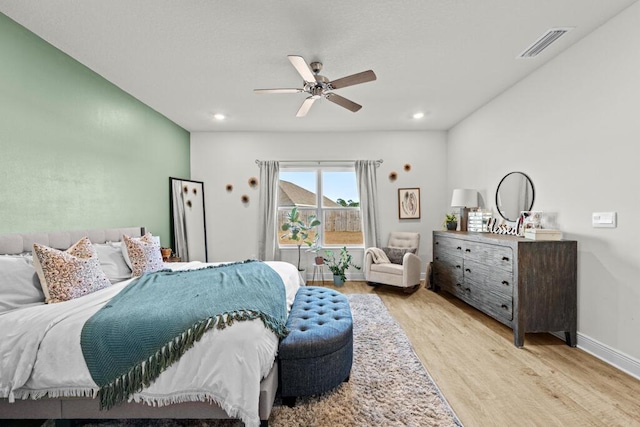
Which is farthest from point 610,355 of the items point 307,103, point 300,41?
point 300,41

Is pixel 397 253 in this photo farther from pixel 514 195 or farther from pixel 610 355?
pixel 610 355

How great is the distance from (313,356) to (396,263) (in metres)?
3.27

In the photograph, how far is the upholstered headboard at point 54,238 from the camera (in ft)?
7.11

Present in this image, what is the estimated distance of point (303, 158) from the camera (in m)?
5.32

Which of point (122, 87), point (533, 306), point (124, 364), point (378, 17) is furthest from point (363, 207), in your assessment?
point (124, 364)

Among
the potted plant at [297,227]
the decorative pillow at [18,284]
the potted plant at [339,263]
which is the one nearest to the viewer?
the decorative pillow at [18,284]

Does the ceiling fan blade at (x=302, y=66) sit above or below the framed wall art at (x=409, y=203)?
above

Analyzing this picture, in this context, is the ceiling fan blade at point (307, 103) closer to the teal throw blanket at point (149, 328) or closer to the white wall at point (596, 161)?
the teal throw blanket at point (149, 328)

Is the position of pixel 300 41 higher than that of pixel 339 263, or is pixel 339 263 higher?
pixel 300 41

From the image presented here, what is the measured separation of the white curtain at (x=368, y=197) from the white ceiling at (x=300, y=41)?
5.01 ft

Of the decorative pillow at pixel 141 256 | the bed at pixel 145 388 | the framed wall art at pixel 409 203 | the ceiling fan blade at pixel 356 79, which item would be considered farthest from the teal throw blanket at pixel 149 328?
the framed wall art at pixel 409 203

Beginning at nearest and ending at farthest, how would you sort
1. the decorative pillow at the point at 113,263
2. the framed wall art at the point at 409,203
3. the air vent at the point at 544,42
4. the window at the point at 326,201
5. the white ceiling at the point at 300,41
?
1. the white ceiling at the point at 300,41
2. the air vent at the point at 544,42
3. the decorative pillow at the point at 113,263
4. the framed wall art at the point at 409,203
5. the window at the point at 326,201

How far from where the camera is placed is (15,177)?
2297 mm

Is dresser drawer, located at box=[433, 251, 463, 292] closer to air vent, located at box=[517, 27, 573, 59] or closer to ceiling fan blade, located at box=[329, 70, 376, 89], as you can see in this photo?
air vent, located at box=[517, 27, 573, 59]
